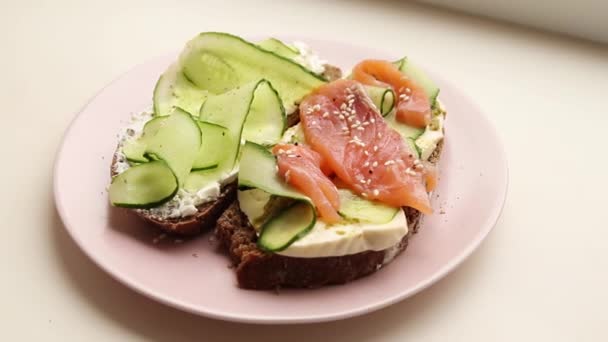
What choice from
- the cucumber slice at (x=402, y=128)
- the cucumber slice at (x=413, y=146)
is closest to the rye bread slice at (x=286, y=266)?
the cucumber slice at (x=413, y=146)

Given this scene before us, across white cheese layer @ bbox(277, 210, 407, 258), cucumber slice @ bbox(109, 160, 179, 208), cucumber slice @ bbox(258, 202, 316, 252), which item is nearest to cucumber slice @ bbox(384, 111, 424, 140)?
white cheese layer @ bbox(277, 210, 407, 258)

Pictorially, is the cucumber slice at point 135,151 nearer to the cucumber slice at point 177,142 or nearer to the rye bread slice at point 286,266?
the cucumber slice at point 177,142

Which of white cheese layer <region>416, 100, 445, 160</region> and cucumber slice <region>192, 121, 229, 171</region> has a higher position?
white cheese layer <region>416, 100, 445, 160</region>

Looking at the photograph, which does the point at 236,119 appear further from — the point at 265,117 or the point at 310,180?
the point at 310,180

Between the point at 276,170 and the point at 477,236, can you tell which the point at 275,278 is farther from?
the point at 477,236

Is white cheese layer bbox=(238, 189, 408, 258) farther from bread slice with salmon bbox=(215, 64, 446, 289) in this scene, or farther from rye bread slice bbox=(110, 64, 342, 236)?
rye bread slice bbox=(110, 64, 342, 236)

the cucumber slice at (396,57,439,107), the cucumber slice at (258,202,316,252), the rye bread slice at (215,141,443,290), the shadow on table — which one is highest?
the cucumber slice at (396,57,439,107)
